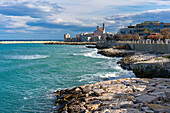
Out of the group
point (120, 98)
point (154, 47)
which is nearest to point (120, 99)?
point (120, 98)

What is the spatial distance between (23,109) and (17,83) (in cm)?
568

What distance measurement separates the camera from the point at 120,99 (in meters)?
7.18

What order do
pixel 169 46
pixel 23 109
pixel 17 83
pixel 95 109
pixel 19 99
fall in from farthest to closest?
pixel 169 46 < pixel 17 83 < pixel 19 99 < pixel 23 109 < pixel 95 109

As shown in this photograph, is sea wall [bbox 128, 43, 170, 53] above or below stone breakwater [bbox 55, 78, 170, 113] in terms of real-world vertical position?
above

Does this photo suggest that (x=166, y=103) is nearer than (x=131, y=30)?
Yes

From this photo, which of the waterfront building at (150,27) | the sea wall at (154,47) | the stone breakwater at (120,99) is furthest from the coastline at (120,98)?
the waterfront building at (150,27)

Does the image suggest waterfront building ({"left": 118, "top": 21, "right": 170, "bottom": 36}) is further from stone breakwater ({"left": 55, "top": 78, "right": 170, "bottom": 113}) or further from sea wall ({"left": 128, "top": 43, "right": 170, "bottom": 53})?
stone breakwater ({"left": 55, "top": 78, "right": 170, "bottom": 113})

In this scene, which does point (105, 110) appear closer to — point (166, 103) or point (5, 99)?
point (166, 103)

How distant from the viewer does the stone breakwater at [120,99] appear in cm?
623

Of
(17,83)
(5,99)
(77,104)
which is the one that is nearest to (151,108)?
(77,104)

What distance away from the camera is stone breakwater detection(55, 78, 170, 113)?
6.23 m

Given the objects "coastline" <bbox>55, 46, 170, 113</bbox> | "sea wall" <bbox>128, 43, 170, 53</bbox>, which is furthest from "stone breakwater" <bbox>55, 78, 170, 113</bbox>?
"sea wall" <bbox>128, 43, 170, 53</bbox>

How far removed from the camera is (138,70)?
41.9 feet

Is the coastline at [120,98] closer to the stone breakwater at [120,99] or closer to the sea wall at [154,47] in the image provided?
the stone breakwater at [120,99]
